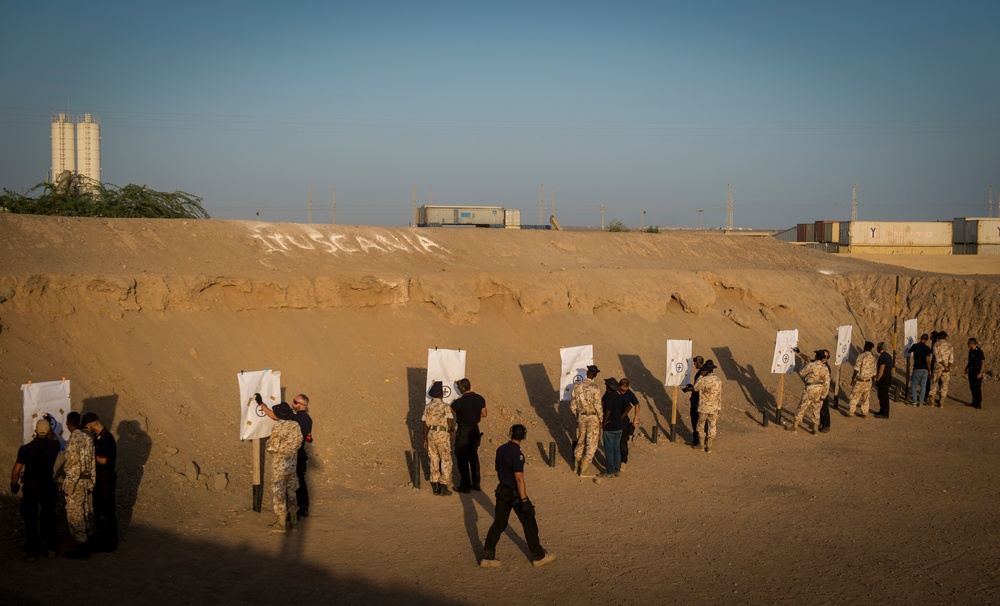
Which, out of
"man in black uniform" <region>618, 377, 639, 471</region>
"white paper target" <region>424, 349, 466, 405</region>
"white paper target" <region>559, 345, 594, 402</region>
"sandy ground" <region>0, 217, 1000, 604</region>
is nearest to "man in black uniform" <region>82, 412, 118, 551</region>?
"sandy ground" <region>0, 217, 1000, 604</region>

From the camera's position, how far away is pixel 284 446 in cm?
1055

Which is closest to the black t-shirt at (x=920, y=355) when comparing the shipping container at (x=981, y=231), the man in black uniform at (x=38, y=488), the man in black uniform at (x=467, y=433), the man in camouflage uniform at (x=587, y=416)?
the man in camouflage uniform at (x=587, y=416)

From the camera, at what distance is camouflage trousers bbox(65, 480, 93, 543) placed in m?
9.30

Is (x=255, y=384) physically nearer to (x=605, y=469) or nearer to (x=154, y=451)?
(x=154, y=451)

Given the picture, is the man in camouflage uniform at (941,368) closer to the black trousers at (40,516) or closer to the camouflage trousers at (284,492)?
the camouflage trousers at (284,492)

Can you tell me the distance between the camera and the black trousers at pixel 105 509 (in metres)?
9.52

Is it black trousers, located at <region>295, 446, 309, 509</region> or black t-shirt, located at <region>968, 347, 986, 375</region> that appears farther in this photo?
black t-shirt, located at <region>968, 347, 986, 375</region>

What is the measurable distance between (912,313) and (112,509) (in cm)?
2796

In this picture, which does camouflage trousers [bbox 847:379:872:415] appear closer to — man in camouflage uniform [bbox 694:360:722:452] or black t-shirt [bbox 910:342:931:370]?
black t-shirt [bbox 910:342:931:370]

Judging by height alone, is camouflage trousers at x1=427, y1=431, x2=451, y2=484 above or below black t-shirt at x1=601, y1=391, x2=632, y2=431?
below

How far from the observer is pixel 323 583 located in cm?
922

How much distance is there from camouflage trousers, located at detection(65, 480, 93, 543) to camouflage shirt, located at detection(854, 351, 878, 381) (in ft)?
55.0

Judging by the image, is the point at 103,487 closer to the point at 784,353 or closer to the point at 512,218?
the point at 784,353

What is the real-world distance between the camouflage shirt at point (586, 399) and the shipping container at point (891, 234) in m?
42.5
